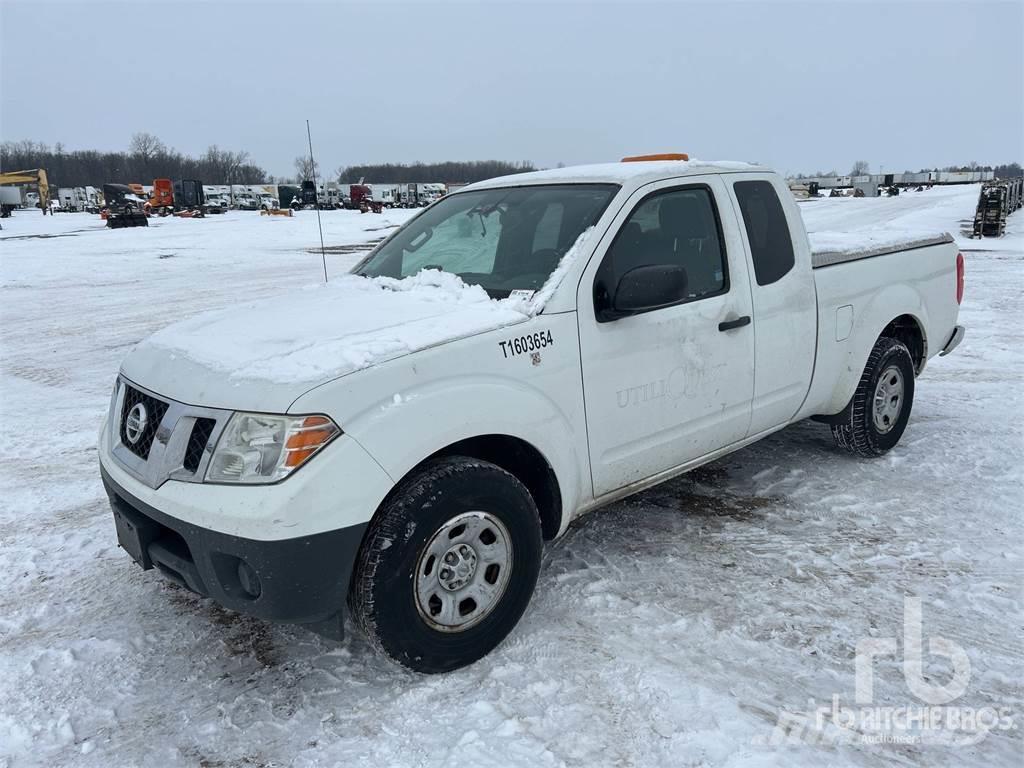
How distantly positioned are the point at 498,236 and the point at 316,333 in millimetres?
1203

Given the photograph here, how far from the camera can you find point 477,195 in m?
4.29

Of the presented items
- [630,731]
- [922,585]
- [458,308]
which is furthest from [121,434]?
[922,585]

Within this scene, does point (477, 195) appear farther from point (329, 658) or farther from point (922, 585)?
point (922, 585)

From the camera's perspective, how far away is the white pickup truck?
2.61m

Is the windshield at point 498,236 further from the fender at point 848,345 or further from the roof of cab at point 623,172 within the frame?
the fender at point 848,345

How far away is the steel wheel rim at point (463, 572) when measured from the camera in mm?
2844

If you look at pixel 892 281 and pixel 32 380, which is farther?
pixel 32 380

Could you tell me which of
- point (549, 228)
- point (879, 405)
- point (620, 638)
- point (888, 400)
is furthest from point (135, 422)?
point (888, 400)

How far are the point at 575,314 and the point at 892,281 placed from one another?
284 cm

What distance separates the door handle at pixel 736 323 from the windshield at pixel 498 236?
0.85 metres

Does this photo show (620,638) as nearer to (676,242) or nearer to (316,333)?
(316,333)

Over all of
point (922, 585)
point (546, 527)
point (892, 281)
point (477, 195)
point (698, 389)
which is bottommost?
point (922, 585)

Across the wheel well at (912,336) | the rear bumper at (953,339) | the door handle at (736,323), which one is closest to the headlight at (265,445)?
the door handle at (736,323)

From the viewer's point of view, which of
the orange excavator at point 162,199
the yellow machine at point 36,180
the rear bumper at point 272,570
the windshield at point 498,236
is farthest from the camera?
the yellow machine at point 36,180
